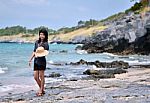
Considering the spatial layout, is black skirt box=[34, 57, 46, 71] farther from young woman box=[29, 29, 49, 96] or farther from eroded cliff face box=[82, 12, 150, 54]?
eroded cliff face box=[82, 12, 150, 54]

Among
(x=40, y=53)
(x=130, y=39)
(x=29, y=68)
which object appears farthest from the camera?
(x=130, y=39)

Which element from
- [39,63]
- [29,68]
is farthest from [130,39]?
[39,63]

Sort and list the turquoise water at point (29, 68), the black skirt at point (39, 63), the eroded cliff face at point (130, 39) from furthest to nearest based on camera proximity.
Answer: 1. the eroded cliff face at point (130, 39)
2. the turquoise water at point (29, 68)
3. the black skirt at point (39, 63)

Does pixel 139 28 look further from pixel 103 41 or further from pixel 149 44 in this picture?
pixel 103 41

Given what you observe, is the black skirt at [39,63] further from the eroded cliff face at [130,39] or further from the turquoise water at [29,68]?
the eroded cliff face at [130,39]

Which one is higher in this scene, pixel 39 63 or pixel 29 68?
pixel 39 63

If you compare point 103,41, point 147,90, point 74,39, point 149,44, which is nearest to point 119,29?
point 103,41

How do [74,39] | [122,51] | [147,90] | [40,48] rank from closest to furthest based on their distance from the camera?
[40,48] → [147,90] → [122,51] → [74,39]

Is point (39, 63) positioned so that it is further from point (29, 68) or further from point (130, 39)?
point (130, 39)

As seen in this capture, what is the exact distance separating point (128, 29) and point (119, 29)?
6.03 meters

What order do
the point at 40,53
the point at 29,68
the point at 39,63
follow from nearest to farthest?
the point at 40,53 → the point at 39,63 → the point at 29,68

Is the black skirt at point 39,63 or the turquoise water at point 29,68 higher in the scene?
the black skirt at point 39,63

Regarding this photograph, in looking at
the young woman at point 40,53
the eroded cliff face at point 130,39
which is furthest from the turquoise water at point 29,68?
the young woman at point 40,53

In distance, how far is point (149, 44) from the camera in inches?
2672
